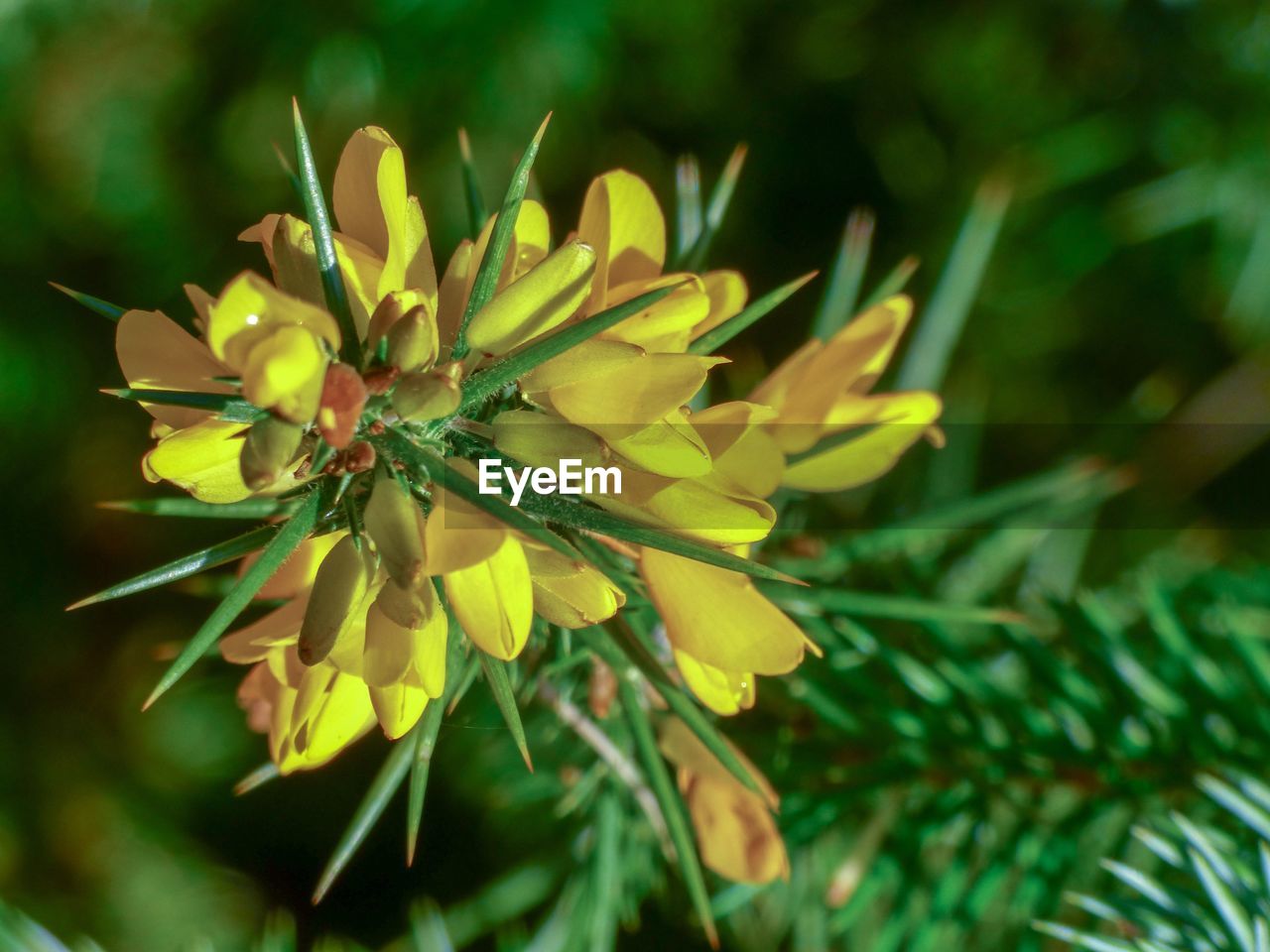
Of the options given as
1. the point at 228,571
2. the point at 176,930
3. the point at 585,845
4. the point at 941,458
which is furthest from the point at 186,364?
the point at 176,930

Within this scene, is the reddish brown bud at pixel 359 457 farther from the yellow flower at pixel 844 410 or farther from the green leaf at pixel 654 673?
the yellow flower at pixel 844 410

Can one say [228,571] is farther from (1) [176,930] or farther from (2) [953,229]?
(2) [953,229]

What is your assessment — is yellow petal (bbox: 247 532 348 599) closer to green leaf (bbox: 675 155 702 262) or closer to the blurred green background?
green leaf (bbox: 675 155 702 262)

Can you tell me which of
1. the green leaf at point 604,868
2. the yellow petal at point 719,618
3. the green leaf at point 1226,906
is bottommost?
the green leaf at point 604,868

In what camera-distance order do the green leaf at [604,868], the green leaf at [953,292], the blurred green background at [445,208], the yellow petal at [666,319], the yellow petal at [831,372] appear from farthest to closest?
the blurred green background at [445,208] → the green leaf at [953,292] → the green leaf at [604,868] → the yellow petal at [831,372] → the yellow petal at [666,319]

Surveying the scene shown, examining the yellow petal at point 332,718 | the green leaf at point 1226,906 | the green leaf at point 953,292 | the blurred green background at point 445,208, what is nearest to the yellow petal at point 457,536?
the yellow petal at point 332,718
